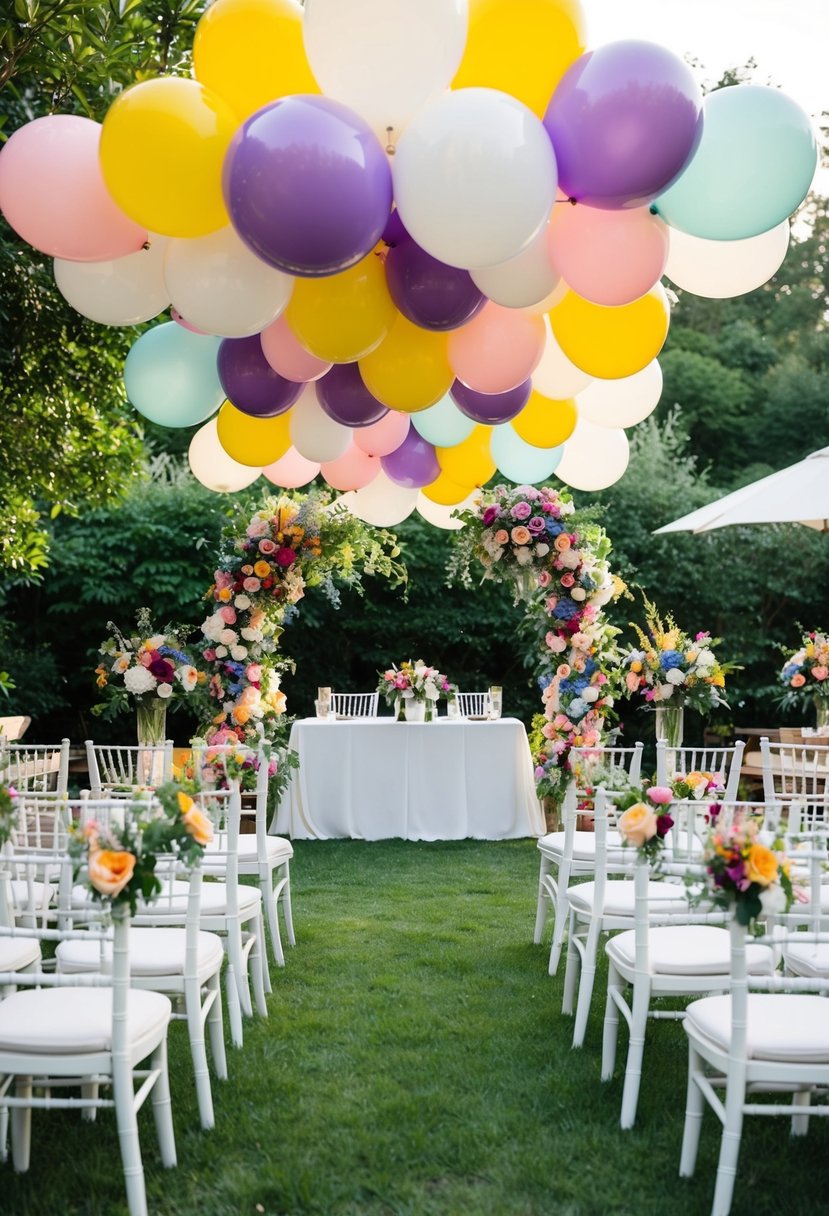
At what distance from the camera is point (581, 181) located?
8.46 feet

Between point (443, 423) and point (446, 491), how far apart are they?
27.7 inches

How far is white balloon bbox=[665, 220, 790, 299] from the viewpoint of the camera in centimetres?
321

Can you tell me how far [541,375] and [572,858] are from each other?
2.08 m

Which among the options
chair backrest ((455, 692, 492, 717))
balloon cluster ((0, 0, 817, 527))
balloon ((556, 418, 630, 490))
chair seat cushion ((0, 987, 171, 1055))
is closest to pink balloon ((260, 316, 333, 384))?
balloon cluster ((0, 0, 817, 527))

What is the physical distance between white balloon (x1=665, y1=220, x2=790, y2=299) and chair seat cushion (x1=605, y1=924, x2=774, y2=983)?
1.97 meters

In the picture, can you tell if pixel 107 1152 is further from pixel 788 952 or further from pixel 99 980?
pixel 788 952

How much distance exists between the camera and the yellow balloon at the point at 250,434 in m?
3.95

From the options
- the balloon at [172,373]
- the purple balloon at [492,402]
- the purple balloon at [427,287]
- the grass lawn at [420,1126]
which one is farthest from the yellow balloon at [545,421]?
the grass lawn at [420,1126]

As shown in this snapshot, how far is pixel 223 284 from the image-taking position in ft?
9.21

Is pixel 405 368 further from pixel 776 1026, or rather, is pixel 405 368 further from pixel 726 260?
pixel 776 1026

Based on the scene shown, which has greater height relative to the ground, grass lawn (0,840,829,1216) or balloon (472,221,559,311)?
balloon (472,221,559,311)

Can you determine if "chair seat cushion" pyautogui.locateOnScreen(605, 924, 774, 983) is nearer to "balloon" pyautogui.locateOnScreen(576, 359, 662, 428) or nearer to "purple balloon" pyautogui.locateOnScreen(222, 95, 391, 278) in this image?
"balloon" pyautogui.locateOnScreen(576, 359, 662, 428)

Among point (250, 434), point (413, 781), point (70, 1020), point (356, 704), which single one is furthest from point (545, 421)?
point (356, 704)

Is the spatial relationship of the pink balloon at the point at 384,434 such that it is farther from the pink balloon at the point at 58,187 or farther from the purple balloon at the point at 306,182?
the purple balloon at the point at 306,182
